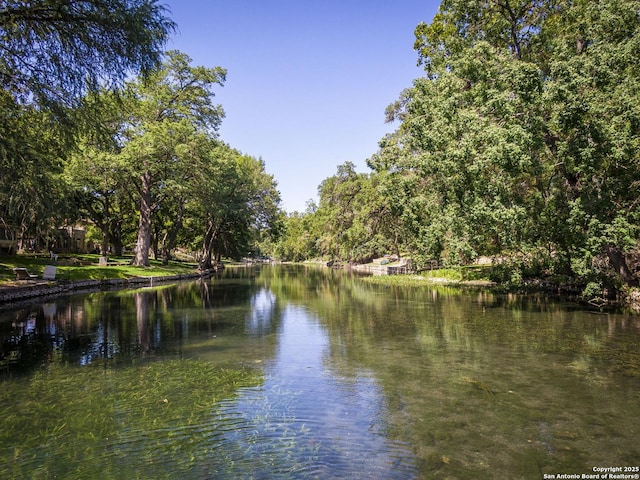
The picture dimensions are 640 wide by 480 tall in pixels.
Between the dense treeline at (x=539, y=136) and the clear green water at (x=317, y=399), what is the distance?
6.00 metres

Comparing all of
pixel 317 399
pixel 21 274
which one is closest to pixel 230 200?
pixel 21 274

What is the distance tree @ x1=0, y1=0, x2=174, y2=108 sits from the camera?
1322 centimetres

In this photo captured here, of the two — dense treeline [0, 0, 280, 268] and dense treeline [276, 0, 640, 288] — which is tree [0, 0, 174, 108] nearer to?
dense treeline [0, 0, 280, 268]

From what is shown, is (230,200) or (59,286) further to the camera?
(230,200)

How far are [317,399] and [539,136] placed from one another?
17318 mm

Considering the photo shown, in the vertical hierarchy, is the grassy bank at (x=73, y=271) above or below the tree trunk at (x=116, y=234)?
below

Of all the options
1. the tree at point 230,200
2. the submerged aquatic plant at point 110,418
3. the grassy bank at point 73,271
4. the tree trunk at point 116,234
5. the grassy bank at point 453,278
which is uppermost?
the tree at point 230,200

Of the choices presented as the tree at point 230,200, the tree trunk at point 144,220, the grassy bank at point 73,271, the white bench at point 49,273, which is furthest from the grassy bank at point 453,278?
the white bench at point 49,273

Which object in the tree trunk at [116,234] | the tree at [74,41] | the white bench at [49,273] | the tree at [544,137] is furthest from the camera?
the tree trunk at [116,234]

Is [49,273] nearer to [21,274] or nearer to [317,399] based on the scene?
[21,274]

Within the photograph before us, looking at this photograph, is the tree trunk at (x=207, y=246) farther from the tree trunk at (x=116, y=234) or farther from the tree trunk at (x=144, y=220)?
the tree trunk at (x=144, y=220)

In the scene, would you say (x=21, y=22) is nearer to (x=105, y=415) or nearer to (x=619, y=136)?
(x=105, y=415)

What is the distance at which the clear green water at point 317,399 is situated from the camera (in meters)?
5.73

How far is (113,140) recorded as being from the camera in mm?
16688
